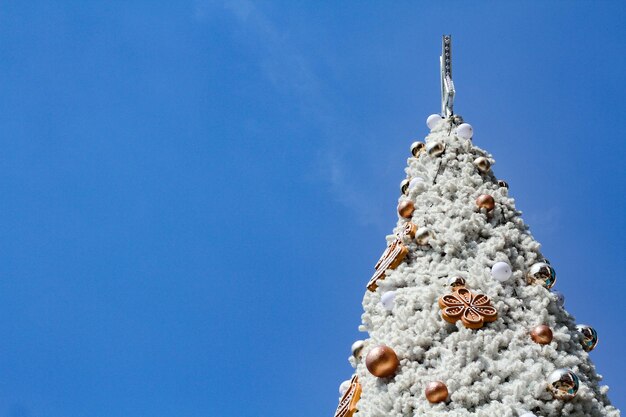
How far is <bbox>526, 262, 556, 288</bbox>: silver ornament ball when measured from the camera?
22.4ft

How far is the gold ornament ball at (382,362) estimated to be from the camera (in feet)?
20.2

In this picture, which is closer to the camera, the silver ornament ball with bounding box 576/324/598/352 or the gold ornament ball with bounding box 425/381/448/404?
the gold ornament ball with bounding box 425/381/448/404

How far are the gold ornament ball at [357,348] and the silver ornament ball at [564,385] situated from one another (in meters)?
2.22

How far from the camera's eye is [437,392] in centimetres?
567

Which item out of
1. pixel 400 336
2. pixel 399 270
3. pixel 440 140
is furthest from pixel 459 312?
pixel 440 140

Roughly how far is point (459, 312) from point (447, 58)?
5.60 metres

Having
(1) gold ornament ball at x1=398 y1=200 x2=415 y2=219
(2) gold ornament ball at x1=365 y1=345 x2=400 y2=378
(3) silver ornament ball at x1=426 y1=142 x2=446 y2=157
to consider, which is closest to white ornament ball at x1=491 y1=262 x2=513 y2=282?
(2) gold ornament ball at x1=365 y1=345 x2=400 y2=378

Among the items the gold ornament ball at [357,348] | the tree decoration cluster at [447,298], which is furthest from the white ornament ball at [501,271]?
the gold ornament ball at [357,348]

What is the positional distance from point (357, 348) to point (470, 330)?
1574 mm

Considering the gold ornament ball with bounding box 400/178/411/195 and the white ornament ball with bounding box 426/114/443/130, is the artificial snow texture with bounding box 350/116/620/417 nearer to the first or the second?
the gold ornament ball with bounding box 400/178/411/195

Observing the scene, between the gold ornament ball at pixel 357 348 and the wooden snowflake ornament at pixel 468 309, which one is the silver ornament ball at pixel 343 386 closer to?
the gold ornament ball at pixel 357 348

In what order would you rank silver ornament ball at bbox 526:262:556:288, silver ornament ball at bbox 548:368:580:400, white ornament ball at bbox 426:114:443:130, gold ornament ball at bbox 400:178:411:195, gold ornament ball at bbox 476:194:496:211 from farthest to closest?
white ornament ball at bbox 426:114:443:130 < gold ornament ball at bbox 400:178:411:195 < gold ornament ball at bbox 476:194:496:211 < silver ornament ball at bbox 526:262:556:288 < silver ornament ball at bbox 548:368:580:400

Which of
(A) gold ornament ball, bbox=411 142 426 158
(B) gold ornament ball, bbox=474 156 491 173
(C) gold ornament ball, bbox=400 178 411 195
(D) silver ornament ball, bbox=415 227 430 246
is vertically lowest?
(D) silver ornament ball, bbox=415 227 430 246

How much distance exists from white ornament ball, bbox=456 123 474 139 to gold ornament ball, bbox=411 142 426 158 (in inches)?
20.3
